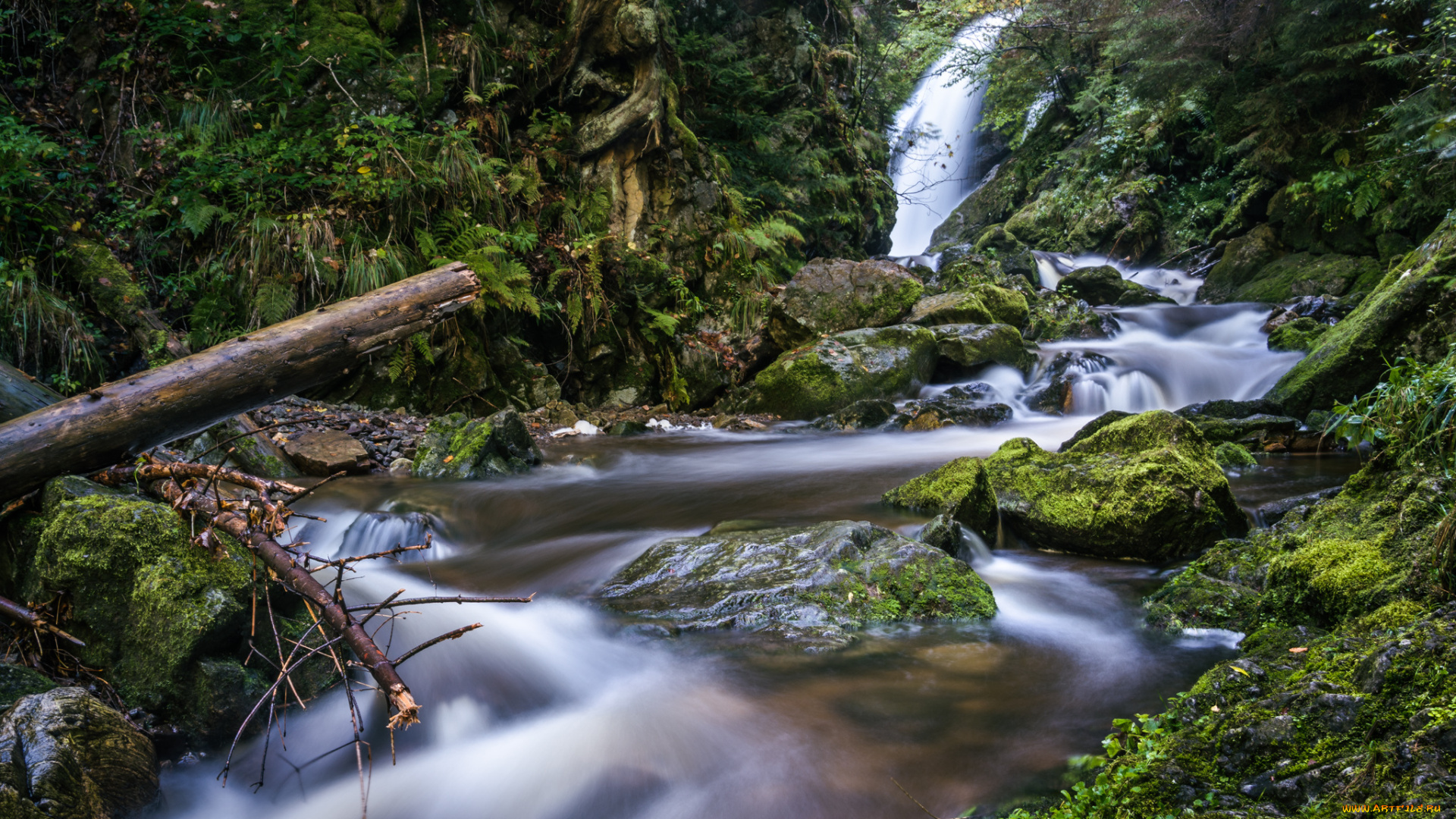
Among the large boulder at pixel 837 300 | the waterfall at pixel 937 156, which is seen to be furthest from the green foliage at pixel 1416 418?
the waterfall at pixel 937 156

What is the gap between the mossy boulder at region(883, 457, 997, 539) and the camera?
15.2 ft

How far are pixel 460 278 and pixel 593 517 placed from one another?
2.09 meters

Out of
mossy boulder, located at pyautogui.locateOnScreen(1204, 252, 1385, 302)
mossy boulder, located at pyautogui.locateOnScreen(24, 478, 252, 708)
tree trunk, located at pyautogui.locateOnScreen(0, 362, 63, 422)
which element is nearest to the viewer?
mossy boulder, located at pyautogui.locateOnScreen(24, 478, 252, 708)

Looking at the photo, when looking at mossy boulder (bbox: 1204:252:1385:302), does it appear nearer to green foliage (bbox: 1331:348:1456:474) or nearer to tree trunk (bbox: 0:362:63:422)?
green foliage (bbox: 1331:348:1456:474)

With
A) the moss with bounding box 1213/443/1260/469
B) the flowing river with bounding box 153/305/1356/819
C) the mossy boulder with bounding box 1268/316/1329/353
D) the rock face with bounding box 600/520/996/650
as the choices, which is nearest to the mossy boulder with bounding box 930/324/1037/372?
the mossy boulder with bounding box 1268/316/1329/353

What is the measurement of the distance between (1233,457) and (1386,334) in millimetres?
1910

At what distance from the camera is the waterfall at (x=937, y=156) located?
2398 centimetres

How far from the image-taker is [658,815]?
2471 mm

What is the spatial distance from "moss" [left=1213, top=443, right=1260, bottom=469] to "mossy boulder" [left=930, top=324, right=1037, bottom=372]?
13.6 ft

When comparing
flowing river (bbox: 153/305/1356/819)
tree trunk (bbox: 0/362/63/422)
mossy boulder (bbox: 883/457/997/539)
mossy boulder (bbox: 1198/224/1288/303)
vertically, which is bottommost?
flowing river (bbox: 153/305/1356/819)

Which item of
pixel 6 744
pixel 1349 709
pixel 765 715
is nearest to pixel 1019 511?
pixel 765 715

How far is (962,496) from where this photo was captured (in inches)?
183

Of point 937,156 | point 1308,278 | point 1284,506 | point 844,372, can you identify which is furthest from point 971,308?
point 937,156

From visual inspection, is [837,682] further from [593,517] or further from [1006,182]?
[1006,182]
